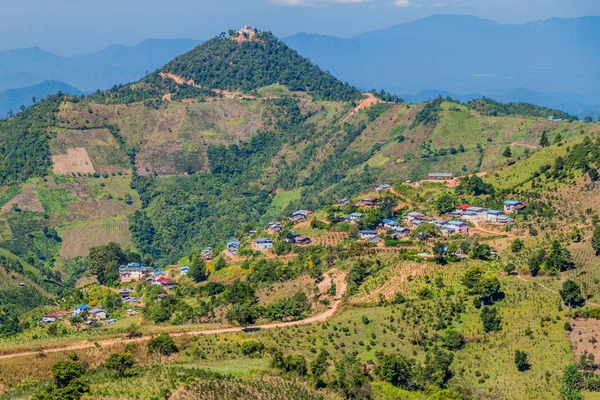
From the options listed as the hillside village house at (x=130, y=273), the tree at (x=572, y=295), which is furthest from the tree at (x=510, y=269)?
the hillside village house at (x=130, y=273)

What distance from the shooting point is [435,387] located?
46500mm

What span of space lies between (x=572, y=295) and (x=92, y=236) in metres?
79.7

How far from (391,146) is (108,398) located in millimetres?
95771

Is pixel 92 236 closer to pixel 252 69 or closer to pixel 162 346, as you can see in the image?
pixel 162 346

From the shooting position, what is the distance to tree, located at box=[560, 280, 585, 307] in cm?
5444

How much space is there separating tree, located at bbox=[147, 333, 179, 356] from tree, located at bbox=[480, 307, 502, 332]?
67.9 feet

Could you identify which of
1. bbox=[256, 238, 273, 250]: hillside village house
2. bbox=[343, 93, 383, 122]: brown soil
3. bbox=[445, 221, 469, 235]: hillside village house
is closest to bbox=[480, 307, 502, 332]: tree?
bbox=[445, 221, 469, 235]: hillside village house

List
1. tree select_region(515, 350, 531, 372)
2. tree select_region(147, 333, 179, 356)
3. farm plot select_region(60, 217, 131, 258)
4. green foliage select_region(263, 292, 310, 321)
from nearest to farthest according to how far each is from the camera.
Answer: tree select_region(515, 350, 531, 372) < tree select_region(147, 333, 179, 356) < green foliage select_region(263, 292, 310, 321) < farm plot select_region(60, 217, 131, 258)

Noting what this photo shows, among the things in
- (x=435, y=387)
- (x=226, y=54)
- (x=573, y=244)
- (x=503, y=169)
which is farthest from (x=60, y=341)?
(x=226, y=54)

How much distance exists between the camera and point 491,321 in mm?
53875

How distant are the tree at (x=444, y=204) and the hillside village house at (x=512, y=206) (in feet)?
19.1

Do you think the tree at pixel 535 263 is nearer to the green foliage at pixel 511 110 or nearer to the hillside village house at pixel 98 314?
the hillside village house at pixel 98 314

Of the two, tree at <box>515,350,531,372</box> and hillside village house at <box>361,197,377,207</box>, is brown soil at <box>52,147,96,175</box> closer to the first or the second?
hillside village house at <box>361,197,377,207</box>

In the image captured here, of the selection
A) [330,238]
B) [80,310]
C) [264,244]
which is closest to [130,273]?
[80,310]
